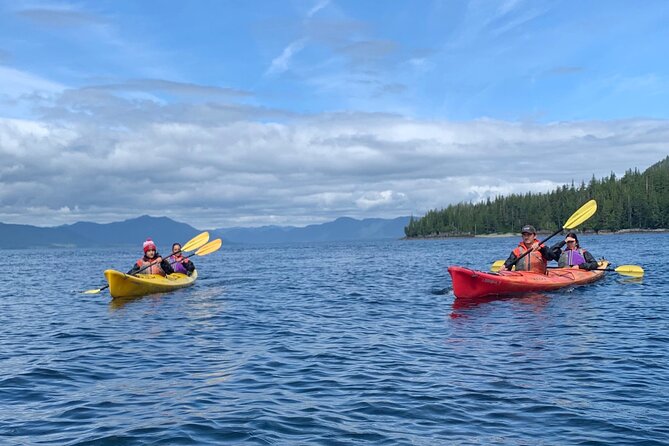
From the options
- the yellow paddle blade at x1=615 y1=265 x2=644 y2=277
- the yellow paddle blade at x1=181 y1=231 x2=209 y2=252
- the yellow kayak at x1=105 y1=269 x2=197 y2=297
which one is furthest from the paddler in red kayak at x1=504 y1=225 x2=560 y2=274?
the yellow paddle blade at x1=181 y1=231 x2=209 y2=252

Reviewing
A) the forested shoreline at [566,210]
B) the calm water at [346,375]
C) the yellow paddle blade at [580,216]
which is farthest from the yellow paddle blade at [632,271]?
the forested shoreline at [566,210]

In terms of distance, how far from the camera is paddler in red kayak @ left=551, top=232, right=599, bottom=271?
24.8 metres

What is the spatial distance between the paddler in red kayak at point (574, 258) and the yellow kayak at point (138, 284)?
17.1 meters

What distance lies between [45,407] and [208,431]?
3.06 m

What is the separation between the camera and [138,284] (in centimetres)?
2452

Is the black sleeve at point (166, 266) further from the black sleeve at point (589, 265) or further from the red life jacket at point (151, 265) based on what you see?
the black sleeve at point (589, 265)

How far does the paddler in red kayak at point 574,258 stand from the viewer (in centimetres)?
2484

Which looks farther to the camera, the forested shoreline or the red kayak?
A: the forested shoreline

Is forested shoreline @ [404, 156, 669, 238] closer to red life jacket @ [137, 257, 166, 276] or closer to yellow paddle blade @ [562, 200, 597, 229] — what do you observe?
yellow paddle blade @ [562, 200, 597, 229]

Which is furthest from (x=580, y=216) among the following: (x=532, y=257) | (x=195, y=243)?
(x=195, y=243)

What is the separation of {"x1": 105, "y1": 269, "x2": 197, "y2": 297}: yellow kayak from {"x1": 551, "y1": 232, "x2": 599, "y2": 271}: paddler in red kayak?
1712cm

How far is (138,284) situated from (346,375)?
1651cm

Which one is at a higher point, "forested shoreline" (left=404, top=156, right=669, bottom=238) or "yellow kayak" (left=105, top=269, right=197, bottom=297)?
"forested shoreline" (left=404, top=156, right=669, bottom=238)

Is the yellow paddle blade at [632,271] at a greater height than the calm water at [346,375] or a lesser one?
greater
